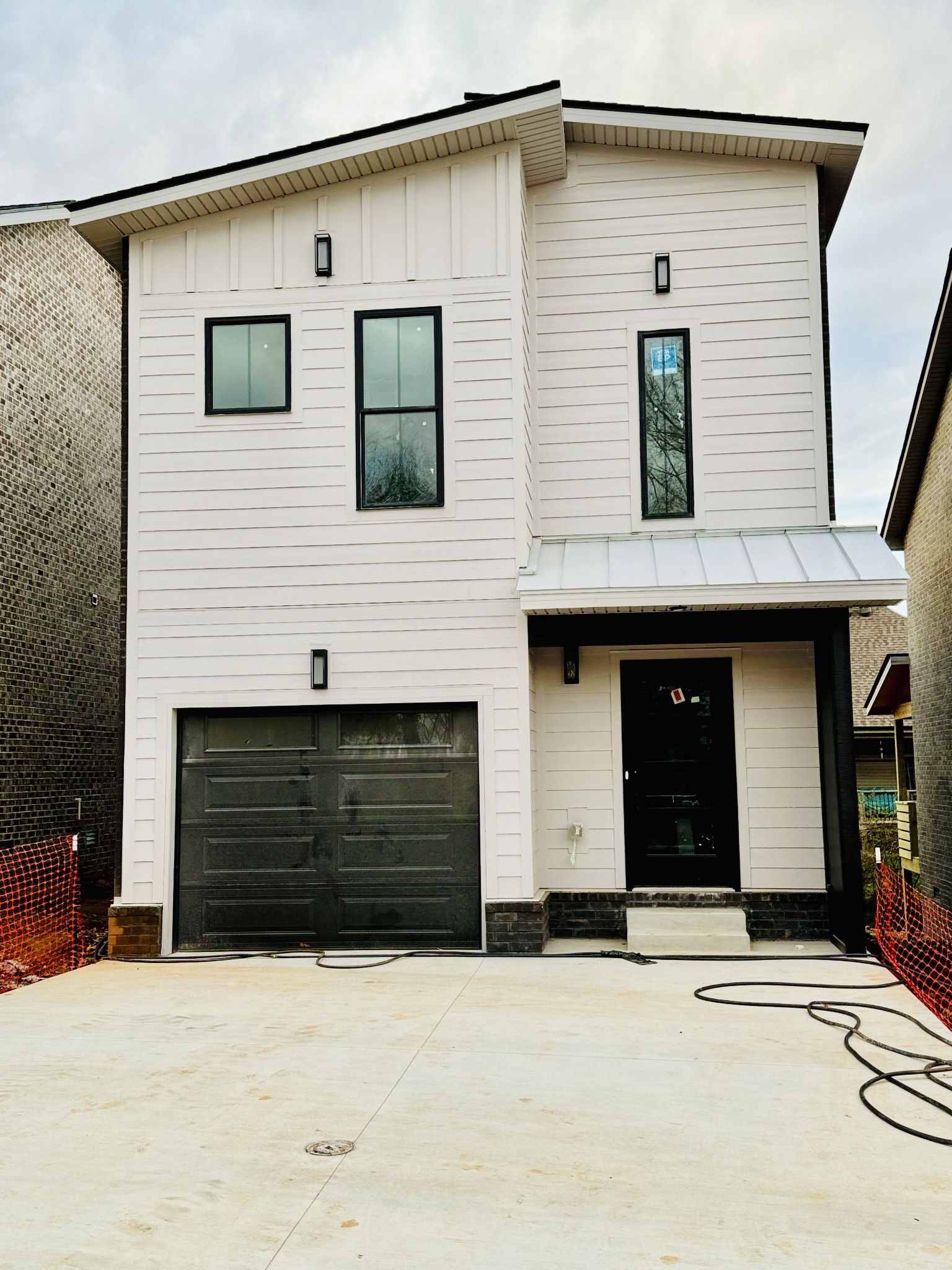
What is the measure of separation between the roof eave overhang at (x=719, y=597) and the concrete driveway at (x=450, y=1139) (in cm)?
266

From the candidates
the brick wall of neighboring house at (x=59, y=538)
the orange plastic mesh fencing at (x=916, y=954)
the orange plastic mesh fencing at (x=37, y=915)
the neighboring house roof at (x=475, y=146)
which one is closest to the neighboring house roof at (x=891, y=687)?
the orange plastic mesh fencing at (x=916, y=954)

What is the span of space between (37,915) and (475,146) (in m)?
7.12

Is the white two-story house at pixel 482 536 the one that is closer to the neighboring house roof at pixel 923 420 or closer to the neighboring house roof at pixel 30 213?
the neighboring house roof at pixel 30 213

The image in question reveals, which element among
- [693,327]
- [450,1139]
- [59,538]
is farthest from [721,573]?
[59,538]

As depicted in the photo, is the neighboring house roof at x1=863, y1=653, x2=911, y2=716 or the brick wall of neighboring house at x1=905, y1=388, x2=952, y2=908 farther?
the neighboring house roof at x1=863, y1=653, x2=911, y2=716

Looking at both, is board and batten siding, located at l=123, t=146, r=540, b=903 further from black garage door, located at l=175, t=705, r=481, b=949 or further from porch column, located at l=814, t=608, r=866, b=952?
porch column, located at l=814, t=608, r=866, b=952

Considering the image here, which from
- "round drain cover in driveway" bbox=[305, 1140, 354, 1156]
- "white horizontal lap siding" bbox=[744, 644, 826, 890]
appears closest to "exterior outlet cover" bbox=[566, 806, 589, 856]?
"white horizontal lap siding" bbox=[744, 644, 826, 890]

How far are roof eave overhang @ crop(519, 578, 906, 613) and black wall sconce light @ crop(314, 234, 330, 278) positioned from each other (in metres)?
3.02

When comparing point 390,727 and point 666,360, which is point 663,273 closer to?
point 666,360

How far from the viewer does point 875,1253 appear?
10.8 ft

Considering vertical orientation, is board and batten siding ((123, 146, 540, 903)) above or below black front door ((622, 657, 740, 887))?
above

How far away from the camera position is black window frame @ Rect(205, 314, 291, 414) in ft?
28.7

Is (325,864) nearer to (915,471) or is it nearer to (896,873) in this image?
(915,471)

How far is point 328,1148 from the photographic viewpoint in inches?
163
